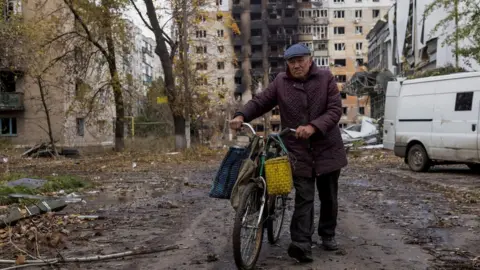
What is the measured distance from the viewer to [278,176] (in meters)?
4.54

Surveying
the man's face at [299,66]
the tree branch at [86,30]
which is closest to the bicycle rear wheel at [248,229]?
the man's face at [299,66]

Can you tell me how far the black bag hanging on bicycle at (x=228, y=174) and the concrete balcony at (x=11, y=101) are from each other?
4022cm

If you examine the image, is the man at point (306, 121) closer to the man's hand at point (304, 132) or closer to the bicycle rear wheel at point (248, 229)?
the man's hand at point (304, 132)

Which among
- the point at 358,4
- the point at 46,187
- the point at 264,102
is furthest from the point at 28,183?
the point at 358,4

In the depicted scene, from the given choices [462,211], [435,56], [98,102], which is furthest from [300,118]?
[435,56]

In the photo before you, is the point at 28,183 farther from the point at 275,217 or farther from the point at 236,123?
the point at 236,123

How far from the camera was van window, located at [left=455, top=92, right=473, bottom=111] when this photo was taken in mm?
12492

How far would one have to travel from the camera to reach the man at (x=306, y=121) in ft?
15.7

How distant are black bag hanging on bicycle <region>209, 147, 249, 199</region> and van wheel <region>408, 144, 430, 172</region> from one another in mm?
10738

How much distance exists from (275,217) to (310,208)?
49cm

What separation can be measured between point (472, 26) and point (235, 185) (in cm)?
1389

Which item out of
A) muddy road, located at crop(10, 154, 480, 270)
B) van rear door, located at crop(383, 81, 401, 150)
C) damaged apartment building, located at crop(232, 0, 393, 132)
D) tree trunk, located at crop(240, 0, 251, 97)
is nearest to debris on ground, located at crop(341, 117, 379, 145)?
van rear door, located at crop(383, 81, 401, 150)

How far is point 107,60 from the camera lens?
86.4ft

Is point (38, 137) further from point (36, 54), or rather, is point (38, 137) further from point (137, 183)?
point (137, 183)
